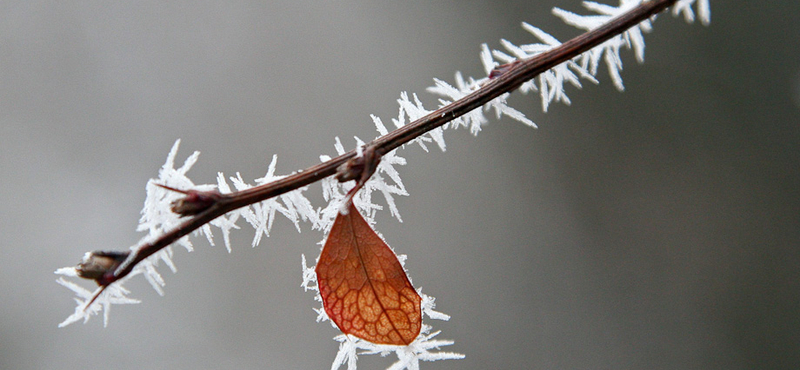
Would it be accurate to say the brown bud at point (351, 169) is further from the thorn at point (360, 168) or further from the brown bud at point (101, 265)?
the brown bud at point (101, 265)

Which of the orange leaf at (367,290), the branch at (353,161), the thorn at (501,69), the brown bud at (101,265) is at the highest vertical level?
the thorn at (501,69)

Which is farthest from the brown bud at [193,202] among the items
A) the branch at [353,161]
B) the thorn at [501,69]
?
the thorn at [501,69]

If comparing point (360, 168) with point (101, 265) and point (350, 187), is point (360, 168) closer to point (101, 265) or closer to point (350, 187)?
point (350, 187)

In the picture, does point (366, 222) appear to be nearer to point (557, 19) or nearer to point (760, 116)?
point (557, 19)

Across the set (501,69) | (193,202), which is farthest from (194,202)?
(501,69)

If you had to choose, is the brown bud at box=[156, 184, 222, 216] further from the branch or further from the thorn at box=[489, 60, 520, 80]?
the thorn at box=[489, 60, 520, 80]

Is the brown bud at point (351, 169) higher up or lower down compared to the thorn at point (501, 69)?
lower down
